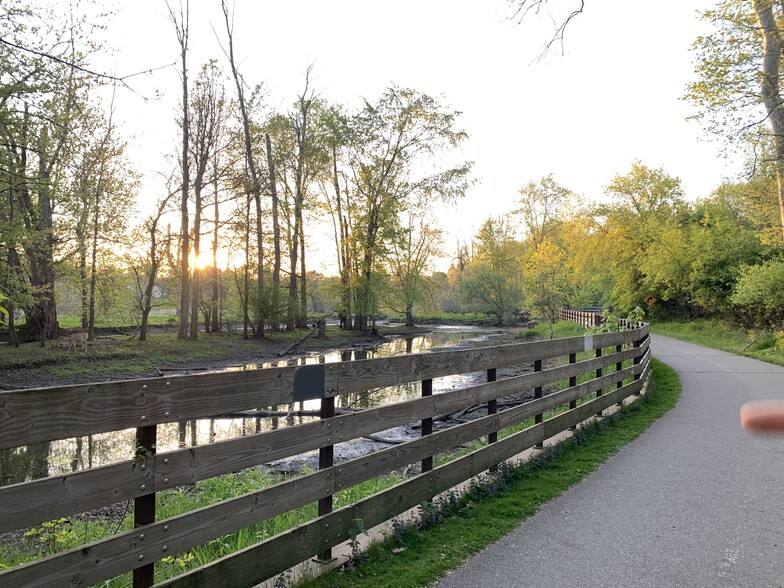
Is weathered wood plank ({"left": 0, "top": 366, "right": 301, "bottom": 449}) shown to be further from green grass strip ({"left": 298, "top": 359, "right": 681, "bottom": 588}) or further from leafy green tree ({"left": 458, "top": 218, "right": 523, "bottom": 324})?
leafy green tree ({"left": 458, "top": 218, "right": 523, "bottom": 324})

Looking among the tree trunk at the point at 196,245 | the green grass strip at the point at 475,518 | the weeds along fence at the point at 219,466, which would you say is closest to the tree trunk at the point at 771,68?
the green grass strip at the point at 475,518

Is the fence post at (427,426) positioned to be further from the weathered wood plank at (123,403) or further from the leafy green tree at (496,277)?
the leafy green tree at (496,277)

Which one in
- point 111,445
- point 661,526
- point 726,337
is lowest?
point 111,445

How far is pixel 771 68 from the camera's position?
42.2 feet

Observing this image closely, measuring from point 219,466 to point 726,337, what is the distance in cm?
2812

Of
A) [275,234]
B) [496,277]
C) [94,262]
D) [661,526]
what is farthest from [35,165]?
[496,277]

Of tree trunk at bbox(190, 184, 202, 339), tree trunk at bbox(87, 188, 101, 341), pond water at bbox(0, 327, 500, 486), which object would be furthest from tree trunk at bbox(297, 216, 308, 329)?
pond water at bbox(0, 327, 500, 486)

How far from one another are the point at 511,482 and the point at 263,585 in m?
2.98

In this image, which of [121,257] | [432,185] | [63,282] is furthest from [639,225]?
[63,282]

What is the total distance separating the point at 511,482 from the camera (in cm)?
527

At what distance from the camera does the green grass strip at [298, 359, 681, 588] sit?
3326 mm

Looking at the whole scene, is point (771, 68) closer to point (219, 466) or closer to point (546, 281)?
point (219, 466)

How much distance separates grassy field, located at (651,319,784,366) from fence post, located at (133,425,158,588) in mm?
19088

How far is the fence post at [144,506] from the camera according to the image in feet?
7.88
